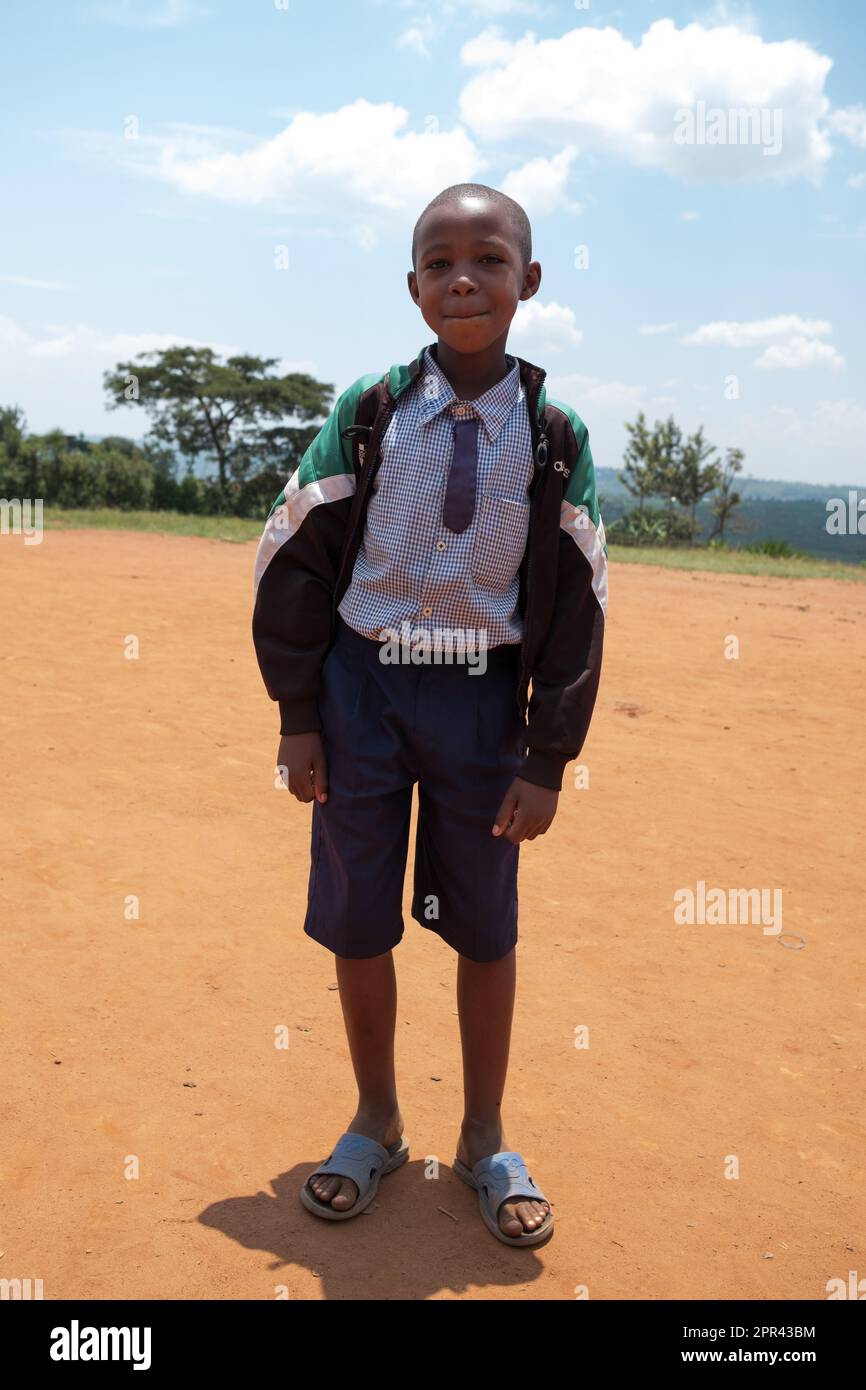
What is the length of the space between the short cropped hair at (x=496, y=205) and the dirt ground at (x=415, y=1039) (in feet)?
5.92

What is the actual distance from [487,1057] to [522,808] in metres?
0.57

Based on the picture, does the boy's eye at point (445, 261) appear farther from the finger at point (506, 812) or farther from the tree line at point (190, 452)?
the tree line at point (190, 452)

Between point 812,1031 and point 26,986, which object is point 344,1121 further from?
point 812,1031

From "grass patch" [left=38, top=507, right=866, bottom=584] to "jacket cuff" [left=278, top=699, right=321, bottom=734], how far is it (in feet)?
52.6

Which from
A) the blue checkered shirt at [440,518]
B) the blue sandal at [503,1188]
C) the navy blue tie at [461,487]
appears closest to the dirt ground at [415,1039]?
the blue sandal at [503,1188]

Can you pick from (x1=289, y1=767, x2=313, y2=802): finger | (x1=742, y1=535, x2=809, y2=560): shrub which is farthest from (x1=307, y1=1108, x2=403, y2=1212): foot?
(x1=742, y1=535, x2=809, y2=560): shrub

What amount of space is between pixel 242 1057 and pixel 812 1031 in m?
1.50

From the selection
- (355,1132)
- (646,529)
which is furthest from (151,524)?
(355,1132)

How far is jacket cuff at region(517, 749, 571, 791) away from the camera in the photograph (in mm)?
2062

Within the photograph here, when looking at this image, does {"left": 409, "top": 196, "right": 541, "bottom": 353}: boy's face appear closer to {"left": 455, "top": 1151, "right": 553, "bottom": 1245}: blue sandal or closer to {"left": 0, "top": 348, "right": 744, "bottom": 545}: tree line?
{"left": 455, "top": 1151, "right": 553, "bottom": 1245}: blue sandal

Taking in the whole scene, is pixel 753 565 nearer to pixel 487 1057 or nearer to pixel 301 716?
pixel 487 1057

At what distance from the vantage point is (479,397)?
6.72ft

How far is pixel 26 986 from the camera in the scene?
3.00 metres
